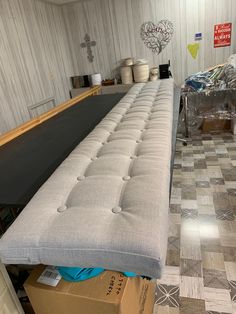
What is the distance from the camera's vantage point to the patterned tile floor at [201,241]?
1280 mm

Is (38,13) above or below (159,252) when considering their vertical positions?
above

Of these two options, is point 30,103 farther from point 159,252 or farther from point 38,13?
point 159,252

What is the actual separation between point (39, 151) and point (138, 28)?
3.29 metres

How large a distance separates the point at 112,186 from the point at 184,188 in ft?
4.84

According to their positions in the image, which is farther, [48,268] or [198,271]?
[198,271]

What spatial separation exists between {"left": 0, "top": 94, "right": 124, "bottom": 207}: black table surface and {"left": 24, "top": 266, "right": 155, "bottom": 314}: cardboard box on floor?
31 cm

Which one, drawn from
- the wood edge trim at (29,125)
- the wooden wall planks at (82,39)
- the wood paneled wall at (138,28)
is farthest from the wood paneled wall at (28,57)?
the wood edge trim at (29,125)

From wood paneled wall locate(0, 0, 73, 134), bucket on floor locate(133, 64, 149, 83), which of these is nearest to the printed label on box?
wood paneled wall locate(0, 0, 73, 134)

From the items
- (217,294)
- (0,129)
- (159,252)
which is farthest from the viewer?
(0,129)

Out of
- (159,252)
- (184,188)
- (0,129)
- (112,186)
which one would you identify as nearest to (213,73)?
(184,188)

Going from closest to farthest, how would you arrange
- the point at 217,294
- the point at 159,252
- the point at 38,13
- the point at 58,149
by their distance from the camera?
the point at 159,252 → the point at 217,294 → the point at 58,149 → the point at 38,13

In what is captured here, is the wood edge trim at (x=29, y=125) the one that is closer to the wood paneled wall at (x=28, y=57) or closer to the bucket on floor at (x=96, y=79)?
the wood paneled wall at (x=28, y=57)

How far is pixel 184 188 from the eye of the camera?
7.22ft

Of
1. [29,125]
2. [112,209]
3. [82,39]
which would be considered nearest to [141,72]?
[82,39]
